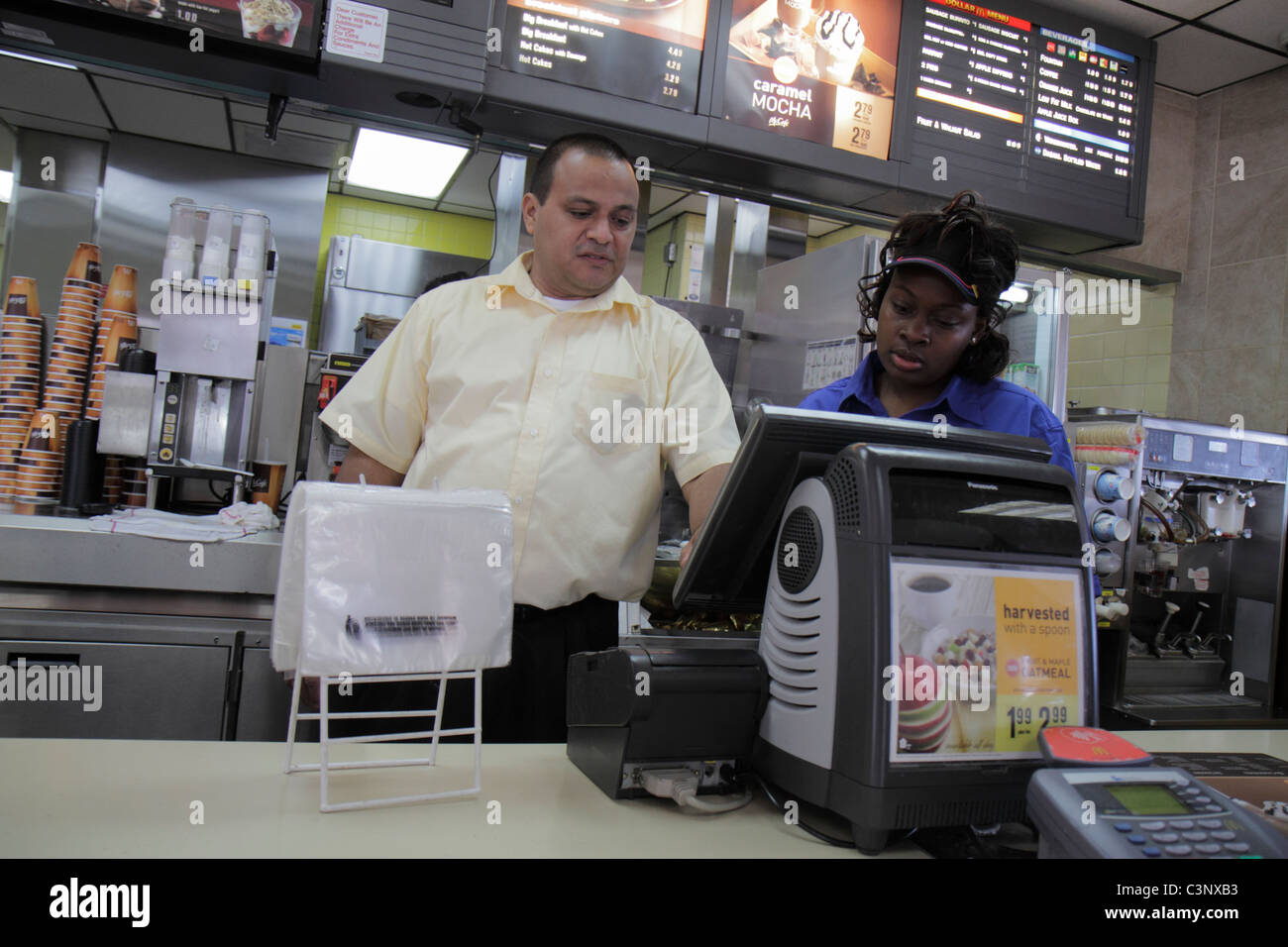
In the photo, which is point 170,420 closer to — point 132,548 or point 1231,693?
point 132,548

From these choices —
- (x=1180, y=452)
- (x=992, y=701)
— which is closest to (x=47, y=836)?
(x=992, y=701)

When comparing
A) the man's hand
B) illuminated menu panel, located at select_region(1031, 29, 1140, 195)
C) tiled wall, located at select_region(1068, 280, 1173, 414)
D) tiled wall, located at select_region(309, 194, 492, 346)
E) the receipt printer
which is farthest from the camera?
tiled wall, located at select_region(309, 194, 492, 346)

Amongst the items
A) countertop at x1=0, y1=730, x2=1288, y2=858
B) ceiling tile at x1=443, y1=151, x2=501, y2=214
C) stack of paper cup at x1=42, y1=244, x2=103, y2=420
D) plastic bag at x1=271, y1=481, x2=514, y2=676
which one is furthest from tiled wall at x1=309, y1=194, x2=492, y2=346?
plastic bag at x1=271, y1=481, x2=514, y2=676

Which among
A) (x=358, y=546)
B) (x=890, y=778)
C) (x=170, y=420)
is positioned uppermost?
(x=170, y=420)

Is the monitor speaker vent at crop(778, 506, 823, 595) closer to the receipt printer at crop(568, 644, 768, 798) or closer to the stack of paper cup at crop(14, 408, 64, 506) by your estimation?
the receipt printer at crop(568, 644, 768, 798)

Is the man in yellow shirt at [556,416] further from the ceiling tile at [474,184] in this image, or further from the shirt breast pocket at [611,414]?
the ceiling tile at [474,184]

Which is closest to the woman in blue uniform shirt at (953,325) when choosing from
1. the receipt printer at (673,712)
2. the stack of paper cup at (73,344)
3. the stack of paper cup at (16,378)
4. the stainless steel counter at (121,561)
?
the receipt printer at (673,712)

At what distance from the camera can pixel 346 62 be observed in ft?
8.41

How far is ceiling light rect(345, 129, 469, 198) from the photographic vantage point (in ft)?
17.2

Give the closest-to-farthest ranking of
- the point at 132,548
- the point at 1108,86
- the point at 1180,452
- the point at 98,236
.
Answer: the point at 132,548 < the point at 1180,452 < the point at 1108,86 < the point at 98,236

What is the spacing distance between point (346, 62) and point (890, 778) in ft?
8.15

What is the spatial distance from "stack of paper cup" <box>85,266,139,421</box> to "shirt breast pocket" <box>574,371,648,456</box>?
137 cm

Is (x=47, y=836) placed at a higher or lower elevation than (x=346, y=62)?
lower

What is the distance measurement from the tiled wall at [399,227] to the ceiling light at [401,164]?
0.44 meters
